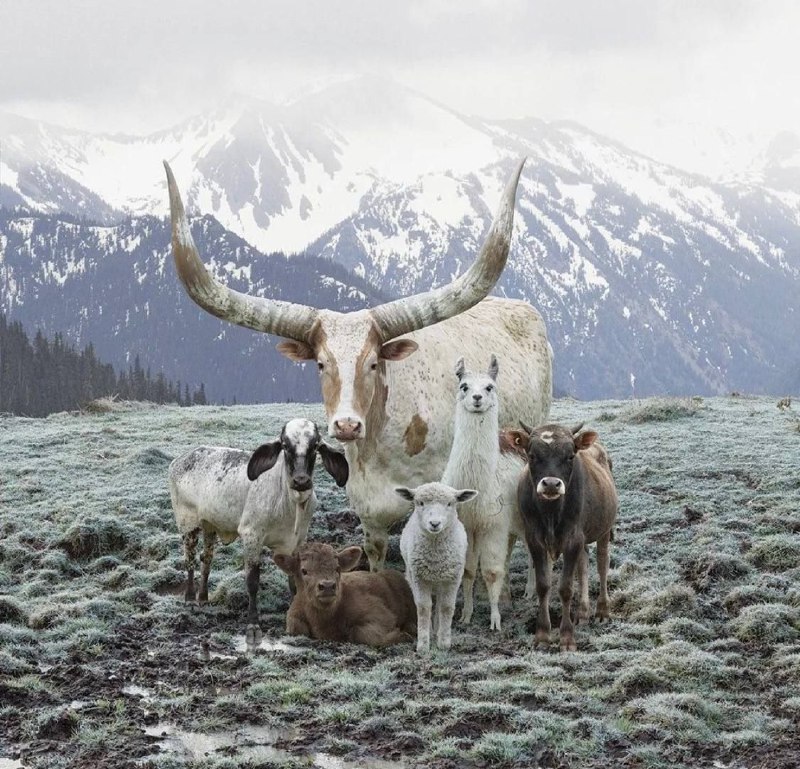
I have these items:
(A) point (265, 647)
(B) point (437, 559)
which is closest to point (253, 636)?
→ (A) point (265, 647)

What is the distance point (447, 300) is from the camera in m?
11.7

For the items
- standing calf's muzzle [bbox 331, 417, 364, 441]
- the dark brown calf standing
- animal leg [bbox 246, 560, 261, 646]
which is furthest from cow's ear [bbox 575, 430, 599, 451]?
animal leg [bbox 246, 560, 261, 646]

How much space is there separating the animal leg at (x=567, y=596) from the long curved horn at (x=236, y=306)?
137 inches

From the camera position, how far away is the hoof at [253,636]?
11047 millimetres

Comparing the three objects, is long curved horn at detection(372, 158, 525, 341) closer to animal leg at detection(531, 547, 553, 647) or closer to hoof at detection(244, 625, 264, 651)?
animal leg at detection(531, 547, 553, 647)

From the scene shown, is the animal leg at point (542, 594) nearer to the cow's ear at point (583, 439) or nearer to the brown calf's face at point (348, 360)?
the cow's ear at point (583, 439)

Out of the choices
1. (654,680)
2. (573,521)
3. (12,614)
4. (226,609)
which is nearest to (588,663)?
(654,680)

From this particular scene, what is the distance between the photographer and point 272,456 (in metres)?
11.8

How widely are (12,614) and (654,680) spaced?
6.74 meters

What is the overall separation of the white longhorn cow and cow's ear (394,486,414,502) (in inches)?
22.3

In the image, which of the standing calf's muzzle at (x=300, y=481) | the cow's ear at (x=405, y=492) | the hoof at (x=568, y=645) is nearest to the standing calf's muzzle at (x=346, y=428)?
the standing calf's muzzle at (x=300, y=481)

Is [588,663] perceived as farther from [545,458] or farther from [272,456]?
[272,456]

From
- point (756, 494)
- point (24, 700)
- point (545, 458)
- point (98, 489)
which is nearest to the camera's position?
point (24, 700)

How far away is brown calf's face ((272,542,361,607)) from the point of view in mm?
11070
